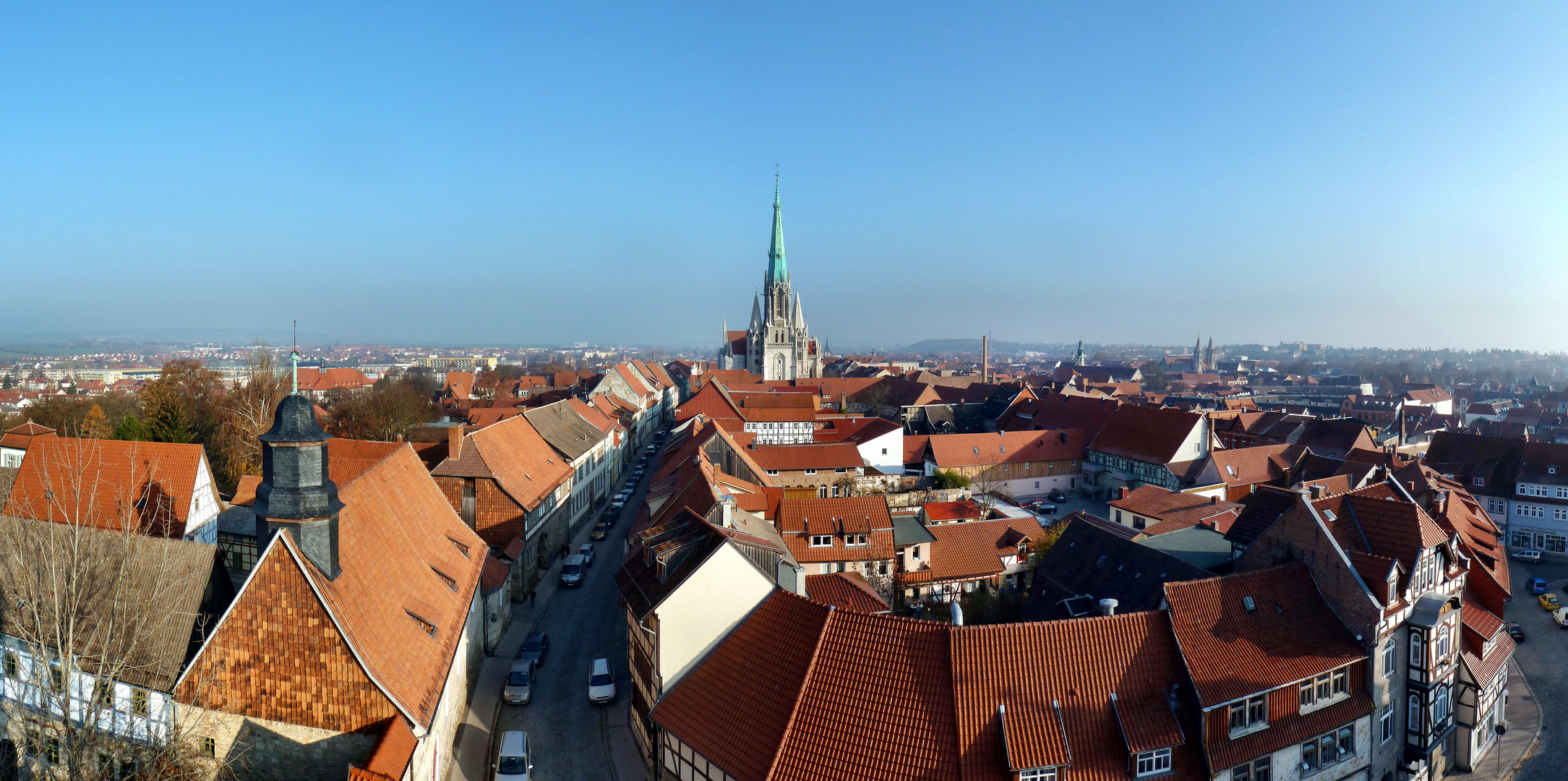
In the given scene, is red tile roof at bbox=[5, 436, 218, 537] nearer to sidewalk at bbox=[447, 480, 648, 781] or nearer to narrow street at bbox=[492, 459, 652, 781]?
Result: sidewalk at bbox=[447, 480, 648, 781]

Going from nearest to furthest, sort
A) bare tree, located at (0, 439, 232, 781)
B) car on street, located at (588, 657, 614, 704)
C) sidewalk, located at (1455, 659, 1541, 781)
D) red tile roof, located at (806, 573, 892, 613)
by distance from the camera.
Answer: bare tree, located at (0, 439, 232, 781), car on street, located at (588, 657, 614, 704), sidewalk, located at (1455, 659, 1541, 781), red tile roof, located at (806, 573, 892, 613)

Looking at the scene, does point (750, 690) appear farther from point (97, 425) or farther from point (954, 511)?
point (97, 425)

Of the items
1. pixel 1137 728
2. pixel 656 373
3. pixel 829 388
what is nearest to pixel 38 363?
pixel 656 373

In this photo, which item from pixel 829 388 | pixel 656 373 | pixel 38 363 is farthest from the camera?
pixel 38 363

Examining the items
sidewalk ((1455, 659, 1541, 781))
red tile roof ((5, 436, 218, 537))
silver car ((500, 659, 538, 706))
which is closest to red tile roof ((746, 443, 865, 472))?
silver car ((500, 659, 538, 706))

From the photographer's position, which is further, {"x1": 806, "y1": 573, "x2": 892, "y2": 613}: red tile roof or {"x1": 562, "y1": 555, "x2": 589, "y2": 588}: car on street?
{"x1": 562, "y1": 555, "x2": 589, "y2": 588}: car on street

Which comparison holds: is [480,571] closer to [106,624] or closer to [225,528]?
[225,528]
